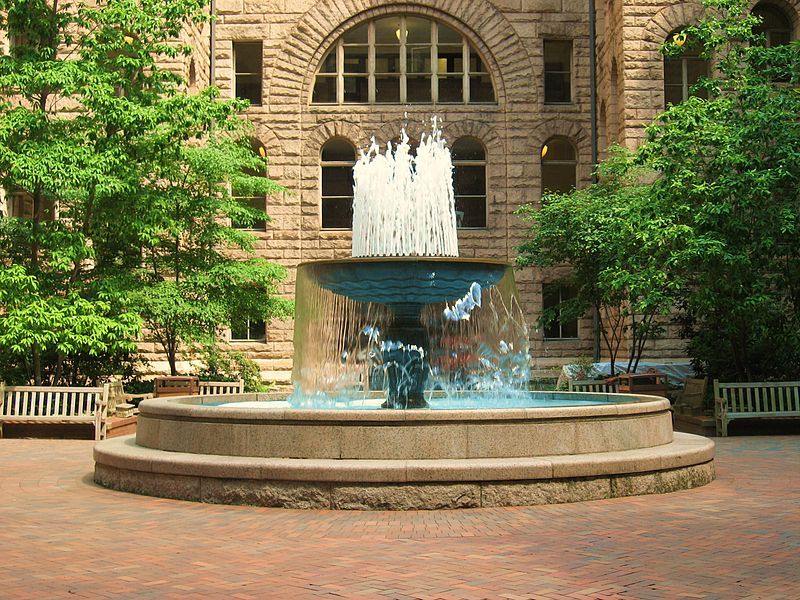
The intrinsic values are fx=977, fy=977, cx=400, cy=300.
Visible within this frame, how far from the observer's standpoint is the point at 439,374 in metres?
14.1

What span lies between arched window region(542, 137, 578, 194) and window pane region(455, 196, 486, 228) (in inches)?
78.9

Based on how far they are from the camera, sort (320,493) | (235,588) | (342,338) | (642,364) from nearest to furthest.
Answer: (235,588)
(320,493)
(342,338)
(642,364)

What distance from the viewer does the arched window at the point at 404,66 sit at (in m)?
30.5

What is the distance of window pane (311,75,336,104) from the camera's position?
3042 cm

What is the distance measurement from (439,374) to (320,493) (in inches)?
194

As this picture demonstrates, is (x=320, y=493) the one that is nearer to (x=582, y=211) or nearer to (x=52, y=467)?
(x=52, y=467)

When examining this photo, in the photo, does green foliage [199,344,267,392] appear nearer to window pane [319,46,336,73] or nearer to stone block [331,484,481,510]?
window pane [319,46,336,73]

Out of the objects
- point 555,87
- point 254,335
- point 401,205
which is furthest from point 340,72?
point 401,205

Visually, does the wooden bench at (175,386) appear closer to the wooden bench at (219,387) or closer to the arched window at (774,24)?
the wooden bench at (219,387)

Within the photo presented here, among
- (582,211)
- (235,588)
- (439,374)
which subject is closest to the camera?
(235,588)

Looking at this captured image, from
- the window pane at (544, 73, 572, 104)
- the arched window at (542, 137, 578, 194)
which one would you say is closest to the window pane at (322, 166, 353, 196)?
the arched window at (542, 137, 578, 194)

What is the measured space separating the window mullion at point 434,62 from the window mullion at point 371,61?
1.85 m

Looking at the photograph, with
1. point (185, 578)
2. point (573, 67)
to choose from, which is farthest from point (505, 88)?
point (185, 578)

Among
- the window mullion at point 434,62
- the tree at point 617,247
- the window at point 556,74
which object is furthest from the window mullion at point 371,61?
the tree at point 617,247
